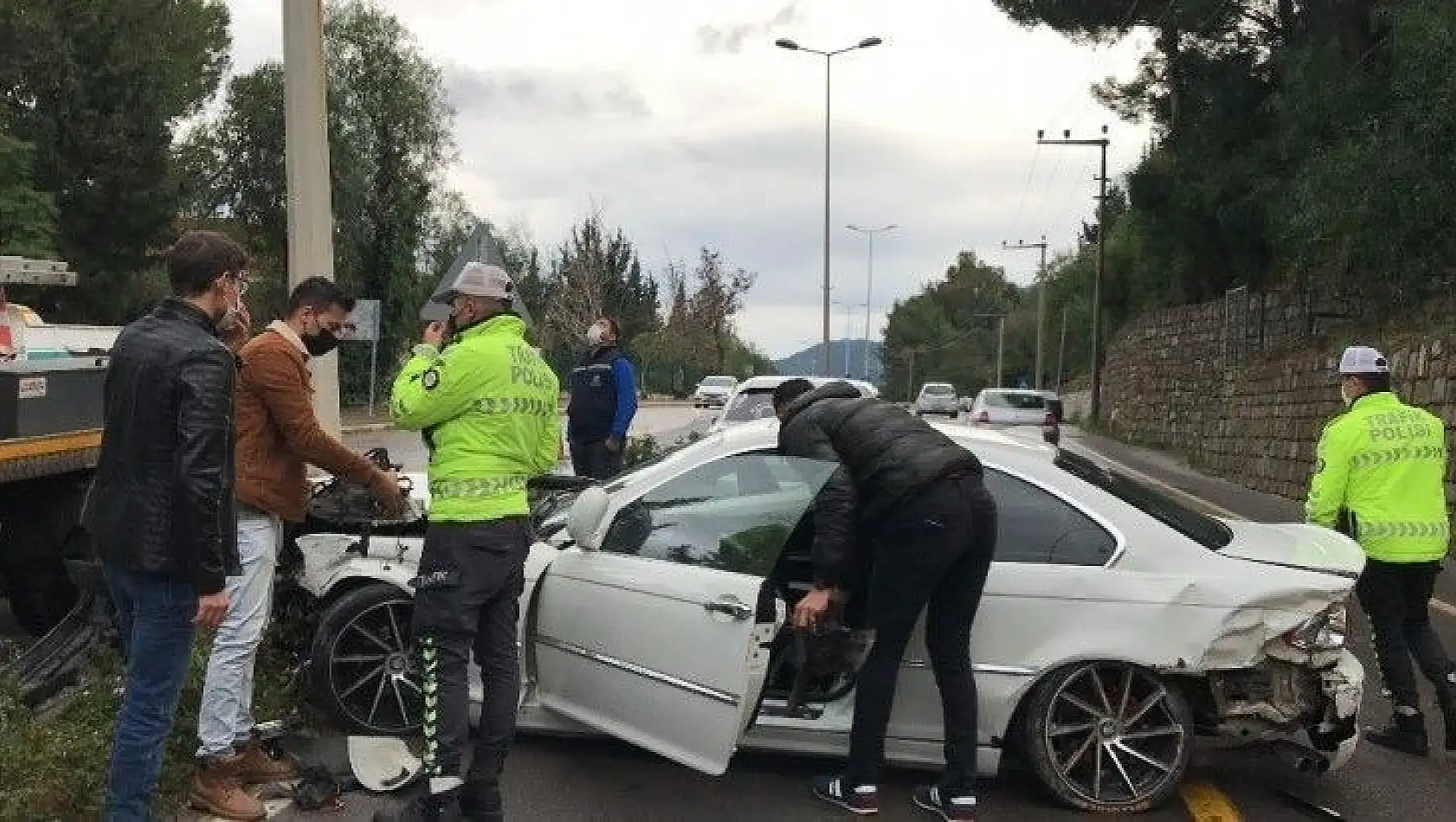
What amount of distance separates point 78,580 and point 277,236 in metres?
38.3

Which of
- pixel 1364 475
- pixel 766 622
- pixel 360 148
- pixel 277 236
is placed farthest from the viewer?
pixel 360 148

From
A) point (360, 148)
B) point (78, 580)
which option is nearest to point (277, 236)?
point (360, 148)

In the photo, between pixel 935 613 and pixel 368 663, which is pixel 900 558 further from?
pixel 368 663

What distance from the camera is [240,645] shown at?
14.6ft

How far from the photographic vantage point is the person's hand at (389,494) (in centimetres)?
499

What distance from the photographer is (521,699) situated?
494cm

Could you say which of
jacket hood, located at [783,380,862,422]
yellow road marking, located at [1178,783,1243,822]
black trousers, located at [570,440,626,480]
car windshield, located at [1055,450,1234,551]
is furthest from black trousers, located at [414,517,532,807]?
black trousers, located at [570,440,626,480]

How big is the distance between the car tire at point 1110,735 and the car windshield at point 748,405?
6757mm

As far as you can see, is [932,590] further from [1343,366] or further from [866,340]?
[866,340]

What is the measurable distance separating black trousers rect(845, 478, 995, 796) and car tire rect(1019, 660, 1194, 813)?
341 mm

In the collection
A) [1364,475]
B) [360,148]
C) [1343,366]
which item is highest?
[360,148]

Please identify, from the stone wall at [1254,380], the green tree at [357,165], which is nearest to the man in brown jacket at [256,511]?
the stone wall at [1254,380]

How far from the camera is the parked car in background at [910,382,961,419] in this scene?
140 feet

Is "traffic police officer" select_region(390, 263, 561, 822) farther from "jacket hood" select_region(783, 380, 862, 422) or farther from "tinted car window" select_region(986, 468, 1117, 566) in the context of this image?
"tinted car window" select_region(986, 468, 1117, 566)
